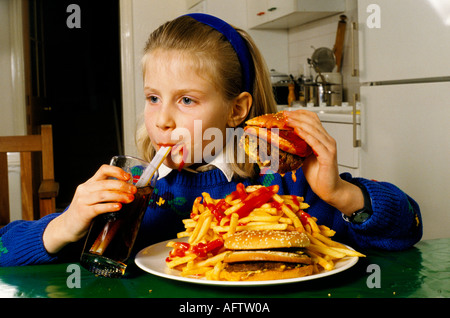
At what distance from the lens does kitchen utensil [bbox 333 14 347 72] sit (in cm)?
371

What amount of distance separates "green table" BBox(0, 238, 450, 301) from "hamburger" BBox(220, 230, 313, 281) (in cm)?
3

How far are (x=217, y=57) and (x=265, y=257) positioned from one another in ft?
2.11

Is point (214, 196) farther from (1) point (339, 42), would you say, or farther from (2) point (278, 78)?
(2) point (278, 78)

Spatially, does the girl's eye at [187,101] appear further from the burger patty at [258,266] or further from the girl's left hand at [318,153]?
the burger patty at [258,266]

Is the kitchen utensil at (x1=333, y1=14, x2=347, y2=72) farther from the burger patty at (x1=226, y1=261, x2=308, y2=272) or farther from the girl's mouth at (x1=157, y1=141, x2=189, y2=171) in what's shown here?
the burger patty at (x1=226, y1=261, x2=308, y2=272)

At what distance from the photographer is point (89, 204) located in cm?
86

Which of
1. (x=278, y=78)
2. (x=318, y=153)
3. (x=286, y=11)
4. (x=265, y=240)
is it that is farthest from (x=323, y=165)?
(x=278, y=78)

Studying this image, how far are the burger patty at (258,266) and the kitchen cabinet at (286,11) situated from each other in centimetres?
328

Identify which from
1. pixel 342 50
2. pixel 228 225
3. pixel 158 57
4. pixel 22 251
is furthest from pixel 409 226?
pixel 342 50

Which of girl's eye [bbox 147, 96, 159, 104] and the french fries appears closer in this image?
the french fries

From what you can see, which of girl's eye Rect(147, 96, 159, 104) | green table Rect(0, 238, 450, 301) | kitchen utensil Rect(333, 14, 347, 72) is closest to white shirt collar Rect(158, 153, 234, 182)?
girl's eye Rect(147, 96, 159, 104)

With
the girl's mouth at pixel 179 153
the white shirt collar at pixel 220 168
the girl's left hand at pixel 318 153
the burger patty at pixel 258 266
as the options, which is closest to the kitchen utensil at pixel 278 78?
the white shirt collar at pixel 220 168

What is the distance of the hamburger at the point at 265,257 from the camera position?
70 centimetres

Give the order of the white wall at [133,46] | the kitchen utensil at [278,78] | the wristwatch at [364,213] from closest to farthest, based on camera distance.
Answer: the wristwatch at [364,213]
the kitchen utensil at [278,78]
the white wall at [133,46]
